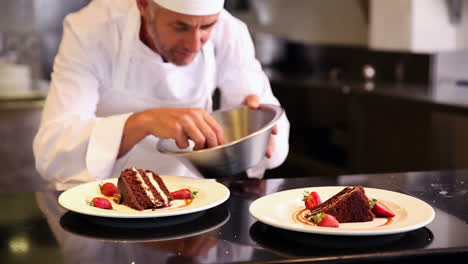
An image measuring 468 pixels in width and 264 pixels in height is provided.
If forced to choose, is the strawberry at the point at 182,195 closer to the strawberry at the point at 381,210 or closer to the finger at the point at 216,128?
the finger at the point at 216,128

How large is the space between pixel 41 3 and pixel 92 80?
3342mm

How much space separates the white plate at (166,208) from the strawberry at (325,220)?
7.9 inches

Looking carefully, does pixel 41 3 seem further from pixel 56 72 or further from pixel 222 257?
pixel 222 257

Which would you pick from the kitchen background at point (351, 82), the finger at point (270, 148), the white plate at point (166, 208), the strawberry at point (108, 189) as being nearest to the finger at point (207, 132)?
the white plate at point (166, 208)

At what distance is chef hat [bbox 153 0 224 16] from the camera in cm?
172

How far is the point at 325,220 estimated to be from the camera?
1.11 m

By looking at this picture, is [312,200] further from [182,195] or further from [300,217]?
[182,195]

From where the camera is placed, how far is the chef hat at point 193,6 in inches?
67.6

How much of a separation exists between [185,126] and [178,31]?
13.9 inches

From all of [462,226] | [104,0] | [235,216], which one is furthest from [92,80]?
[462,226]

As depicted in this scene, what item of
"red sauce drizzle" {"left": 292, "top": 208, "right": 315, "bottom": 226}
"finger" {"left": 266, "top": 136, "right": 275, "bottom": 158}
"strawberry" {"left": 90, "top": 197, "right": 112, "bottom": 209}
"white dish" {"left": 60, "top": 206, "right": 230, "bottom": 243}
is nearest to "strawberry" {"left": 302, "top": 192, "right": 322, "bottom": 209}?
"red sauce drizzle" {"left": 292, "top": 208, "right": 315, "bottom": 226}

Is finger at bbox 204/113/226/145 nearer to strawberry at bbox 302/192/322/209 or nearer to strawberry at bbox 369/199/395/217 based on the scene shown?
strawberry at bbox 302/192/322/209

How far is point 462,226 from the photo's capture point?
1.15 m

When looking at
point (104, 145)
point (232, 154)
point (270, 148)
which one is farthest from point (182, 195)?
point (270, 148)
